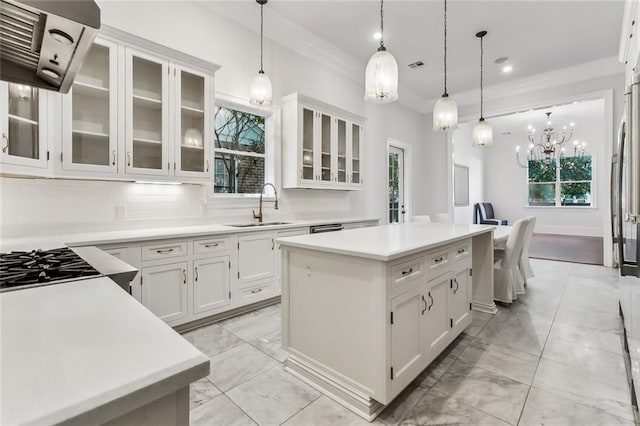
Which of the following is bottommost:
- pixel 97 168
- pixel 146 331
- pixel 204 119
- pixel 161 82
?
pixel 146 331

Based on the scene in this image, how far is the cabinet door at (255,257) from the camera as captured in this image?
300cm

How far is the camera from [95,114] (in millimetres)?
2404

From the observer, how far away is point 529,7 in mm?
3617

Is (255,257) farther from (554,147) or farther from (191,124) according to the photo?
(554,147)

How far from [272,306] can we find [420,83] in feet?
16.0

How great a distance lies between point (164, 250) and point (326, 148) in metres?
2.52

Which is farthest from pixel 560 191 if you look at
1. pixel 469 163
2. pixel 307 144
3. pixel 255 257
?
pixel 255 257

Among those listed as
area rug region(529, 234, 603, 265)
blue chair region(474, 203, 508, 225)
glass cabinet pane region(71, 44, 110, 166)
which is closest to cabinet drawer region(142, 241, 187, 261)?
glass cabinet pane region(71, 44, 110, 166)

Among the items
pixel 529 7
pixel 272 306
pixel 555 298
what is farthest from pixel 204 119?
pixel 555 298

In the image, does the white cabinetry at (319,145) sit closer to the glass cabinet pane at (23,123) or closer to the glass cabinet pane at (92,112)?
the glass cabinet pane at (92,112)

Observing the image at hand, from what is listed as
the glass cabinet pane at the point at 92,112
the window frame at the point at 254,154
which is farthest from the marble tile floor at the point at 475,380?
the glass cabinet pane at the point at 92,112

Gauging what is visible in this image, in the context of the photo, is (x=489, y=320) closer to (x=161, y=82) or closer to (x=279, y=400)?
(x=279, y=400)

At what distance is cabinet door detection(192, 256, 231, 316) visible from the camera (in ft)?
8.78

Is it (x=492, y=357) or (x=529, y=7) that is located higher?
(x=529, y=7)
